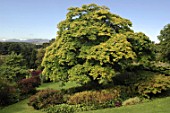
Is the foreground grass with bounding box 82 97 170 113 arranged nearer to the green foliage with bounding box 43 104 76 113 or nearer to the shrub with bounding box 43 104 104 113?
the shrub with bounding box 43 104 104 113

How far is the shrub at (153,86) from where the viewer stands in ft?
54.0

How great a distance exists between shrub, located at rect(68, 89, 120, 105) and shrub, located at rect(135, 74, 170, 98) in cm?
170

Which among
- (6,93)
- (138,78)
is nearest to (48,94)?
(6,93)

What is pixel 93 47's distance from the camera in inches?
678

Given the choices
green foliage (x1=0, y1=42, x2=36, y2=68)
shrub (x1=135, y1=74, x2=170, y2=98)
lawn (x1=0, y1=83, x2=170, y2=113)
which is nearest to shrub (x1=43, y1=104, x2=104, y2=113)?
lawn (x1=0, y1=83, x2=170, y2=113)

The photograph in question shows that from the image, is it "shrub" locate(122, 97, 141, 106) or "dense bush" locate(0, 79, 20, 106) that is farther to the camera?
"dense bush" locate(0, 79, 20, 106)

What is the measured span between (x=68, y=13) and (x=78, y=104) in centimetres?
714

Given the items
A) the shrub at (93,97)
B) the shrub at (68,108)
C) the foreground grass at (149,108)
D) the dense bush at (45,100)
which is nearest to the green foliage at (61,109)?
the shrub at (68,108)

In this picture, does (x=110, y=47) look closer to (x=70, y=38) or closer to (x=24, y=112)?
(x=70, y=38)

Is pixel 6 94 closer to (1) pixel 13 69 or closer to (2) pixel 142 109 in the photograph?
(1) pixel 13 69

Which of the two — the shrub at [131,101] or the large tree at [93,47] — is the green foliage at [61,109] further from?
the shrub at [131,101]

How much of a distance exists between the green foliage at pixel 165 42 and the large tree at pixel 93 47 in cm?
1212

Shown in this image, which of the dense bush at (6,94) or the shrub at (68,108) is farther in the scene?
the dense bush at (6,94)

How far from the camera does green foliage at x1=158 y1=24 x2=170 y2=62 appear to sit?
99.0 feet
